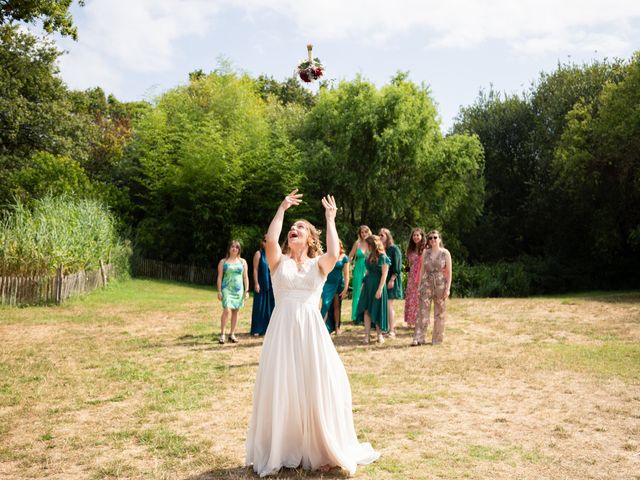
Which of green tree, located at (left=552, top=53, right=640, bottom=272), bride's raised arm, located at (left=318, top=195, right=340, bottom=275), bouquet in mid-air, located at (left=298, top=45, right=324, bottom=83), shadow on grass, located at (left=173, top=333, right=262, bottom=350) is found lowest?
shadow on grass, located at (left=173, top=333, right=262, bottom=350)

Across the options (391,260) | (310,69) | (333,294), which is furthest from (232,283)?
(310,69)

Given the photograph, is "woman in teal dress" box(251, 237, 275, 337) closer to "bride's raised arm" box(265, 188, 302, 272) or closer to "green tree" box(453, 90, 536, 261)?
"bride's raised arm" box(265, 188, 302, 272)

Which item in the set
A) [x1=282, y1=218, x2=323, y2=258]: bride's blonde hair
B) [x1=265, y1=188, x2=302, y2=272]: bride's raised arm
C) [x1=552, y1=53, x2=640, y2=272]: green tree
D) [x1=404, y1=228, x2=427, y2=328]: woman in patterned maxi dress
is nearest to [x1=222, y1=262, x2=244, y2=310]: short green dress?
[x1=404, y1=228, x2=427, y2=328]: woman in patterned maxi dress

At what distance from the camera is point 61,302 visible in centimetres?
1739

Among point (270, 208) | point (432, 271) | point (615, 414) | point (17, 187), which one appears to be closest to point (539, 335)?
point (432, 271)

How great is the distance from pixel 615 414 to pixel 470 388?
5.74 ft

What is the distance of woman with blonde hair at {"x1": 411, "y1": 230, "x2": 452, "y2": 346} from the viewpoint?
37.2ft

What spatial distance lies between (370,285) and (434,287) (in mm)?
1132

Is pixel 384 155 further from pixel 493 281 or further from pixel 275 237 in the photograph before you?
pixel 275 237

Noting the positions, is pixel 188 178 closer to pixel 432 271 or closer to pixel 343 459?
pixel 432 271

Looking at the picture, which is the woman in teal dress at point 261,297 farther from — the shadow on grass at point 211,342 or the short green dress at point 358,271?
the short green dress at point 358,271

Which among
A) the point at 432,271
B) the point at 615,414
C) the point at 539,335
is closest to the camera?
the point at 615,414

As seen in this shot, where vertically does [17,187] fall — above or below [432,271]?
above

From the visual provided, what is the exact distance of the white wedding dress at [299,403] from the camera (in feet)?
16.8
